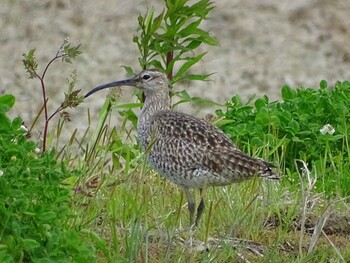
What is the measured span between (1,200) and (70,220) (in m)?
1.22

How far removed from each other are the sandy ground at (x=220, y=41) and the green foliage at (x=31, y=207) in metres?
8.19

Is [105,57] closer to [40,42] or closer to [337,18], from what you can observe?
[40,42]

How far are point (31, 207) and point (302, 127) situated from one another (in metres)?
4.15

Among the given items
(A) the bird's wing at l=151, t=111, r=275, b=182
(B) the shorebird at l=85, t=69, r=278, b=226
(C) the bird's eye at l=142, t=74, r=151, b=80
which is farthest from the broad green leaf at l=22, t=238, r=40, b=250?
(C) the bird's eye at l=142, t=74, r=151, b=80

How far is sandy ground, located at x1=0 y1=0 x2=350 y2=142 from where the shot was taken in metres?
16.1

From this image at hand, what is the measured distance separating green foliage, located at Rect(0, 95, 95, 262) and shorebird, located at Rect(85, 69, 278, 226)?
1.59m

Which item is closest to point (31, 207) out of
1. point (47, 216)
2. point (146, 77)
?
point (47, 216)

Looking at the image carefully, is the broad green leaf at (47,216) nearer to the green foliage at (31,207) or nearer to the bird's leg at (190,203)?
the green foliage at (31,207)

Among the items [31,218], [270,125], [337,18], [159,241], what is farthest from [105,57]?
[31,218]

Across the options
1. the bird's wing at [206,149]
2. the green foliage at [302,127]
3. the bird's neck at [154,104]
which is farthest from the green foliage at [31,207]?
the green foliage at [302,127]

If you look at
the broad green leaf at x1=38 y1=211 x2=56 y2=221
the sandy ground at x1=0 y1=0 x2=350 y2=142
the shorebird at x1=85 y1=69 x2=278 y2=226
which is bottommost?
the broad green leaf at x1=38 y1=211 x2=56 y2=221

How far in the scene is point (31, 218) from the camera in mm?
7285

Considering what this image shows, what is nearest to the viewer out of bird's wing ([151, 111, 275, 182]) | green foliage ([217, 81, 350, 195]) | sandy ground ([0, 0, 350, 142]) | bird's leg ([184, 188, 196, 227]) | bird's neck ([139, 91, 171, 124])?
bird's wing ([151, 111, 275, 182])

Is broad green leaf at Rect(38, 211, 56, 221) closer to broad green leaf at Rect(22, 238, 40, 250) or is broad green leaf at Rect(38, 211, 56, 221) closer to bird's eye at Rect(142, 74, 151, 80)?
broad green leaf at Rect(22, 238, 40, 250)
